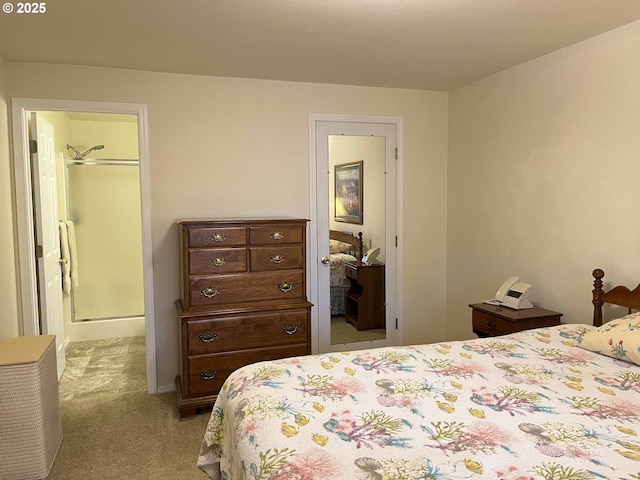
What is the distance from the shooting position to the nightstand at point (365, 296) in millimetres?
4145

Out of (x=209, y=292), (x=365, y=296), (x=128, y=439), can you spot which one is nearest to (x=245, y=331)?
(x=209, y=292)

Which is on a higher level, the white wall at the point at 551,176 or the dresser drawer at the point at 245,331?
the white wall at the point at 551,176

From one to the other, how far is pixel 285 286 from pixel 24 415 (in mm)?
1670

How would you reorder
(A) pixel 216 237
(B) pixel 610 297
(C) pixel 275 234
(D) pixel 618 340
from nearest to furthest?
(D) pixel 618 340, (B) pixel 610 297, (A) pixel 216 237, (C) pixel 275 234

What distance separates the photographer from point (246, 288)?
3.31 metres

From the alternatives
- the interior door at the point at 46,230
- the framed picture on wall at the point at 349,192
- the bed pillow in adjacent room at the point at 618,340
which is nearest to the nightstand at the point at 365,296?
the framed picture on wall at the point at 349,192

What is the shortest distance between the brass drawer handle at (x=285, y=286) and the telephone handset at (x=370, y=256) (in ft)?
3.15

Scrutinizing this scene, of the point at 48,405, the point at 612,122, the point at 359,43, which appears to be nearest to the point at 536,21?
the point at 612,122

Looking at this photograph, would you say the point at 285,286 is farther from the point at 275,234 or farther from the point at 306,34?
the point at 306,34

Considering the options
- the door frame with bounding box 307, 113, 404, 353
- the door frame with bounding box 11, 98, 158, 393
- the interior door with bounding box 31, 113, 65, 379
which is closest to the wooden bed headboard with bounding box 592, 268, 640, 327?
the door frame with bounding box 307, 113, 404, 353

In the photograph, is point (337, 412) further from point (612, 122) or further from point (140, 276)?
point (140, 276)

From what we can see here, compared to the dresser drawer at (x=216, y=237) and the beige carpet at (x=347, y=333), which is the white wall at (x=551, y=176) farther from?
the dresser drawer at (x=216, y=237)

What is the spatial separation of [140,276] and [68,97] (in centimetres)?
253

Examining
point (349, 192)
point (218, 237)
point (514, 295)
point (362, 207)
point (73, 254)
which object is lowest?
point (514, 295)
